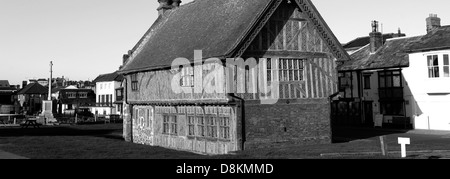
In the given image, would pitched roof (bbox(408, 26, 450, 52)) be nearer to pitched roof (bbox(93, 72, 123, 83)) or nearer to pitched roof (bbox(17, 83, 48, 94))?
pitched roof (bbox(93, 72, 123, 83))

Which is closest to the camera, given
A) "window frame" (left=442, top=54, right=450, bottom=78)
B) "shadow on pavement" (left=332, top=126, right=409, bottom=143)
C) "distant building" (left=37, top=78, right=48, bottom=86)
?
"shadow on pavement" (left=332, top=126, right=409, bottom=143)

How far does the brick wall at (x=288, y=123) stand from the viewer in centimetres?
2241

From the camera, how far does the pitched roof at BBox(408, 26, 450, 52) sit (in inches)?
1344

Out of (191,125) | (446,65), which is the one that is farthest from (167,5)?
(446,65)

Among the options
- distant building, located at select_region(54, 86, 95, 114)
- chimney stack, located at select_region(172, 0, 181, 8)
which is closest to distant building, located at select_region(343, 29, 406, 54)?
chimney stack, located at select_region(172, 0, 181, 8)

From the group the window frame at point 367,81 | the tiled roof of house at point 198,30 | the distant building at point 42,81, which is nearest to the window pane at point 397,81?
the window frame at point 367,81

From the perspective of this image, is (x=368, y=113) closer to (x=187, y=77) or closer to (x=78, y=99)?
(x=187, y=77)

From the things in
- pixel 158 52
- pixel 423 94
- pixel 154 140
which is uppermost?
pixel 158 52

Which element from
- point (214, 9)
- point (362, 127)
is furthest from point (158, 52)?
point (362, 127)
